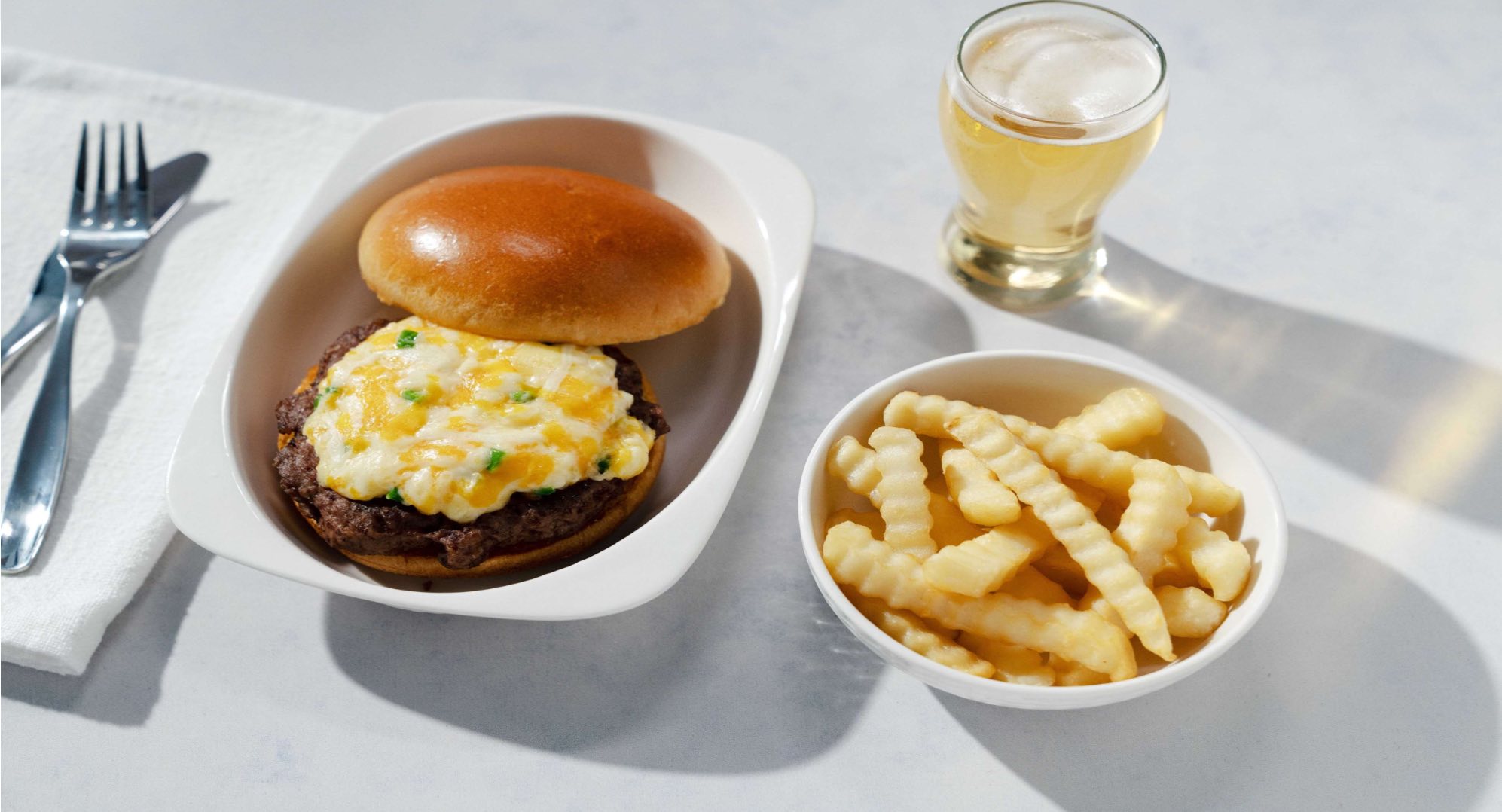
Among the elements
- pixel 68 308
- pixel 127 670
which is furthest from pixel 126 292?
pixel 127 670

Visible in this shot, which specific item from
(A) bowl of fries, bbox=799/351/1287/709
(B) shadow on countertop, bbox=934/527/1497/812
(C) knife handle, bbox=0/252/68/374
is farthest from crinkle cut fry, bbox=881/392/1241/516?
(C) knife handle, bbox=0/252/68/374

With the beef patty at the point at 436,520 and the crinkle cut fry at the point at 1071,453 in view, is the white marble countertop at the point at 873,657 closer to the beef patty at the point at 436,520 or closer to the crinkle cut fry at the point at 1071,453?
the beef patty at the point at 436,520

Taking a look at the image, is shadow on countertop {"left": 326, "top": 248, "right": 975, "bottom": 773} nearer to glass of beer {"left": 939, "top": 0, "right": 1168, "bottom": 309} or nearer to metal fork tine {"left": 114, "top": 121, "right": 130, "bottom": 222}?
glass of beer {"left": 939, "top": 0, "right": 1168, "bottom": 309}

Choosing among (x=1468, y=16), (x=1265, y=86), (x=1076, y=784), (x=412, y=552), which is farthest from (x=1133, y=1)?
(x=412, y=552)

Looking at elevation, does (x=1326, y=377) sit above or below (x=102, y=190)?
below

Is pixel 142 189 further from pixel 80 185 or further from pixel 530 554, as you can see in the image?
pixel 530 554

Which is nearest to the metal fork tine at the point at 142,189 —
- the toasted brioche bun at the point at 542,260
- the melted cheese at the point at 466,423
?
the toasted brioche bun at the point at 542,260
